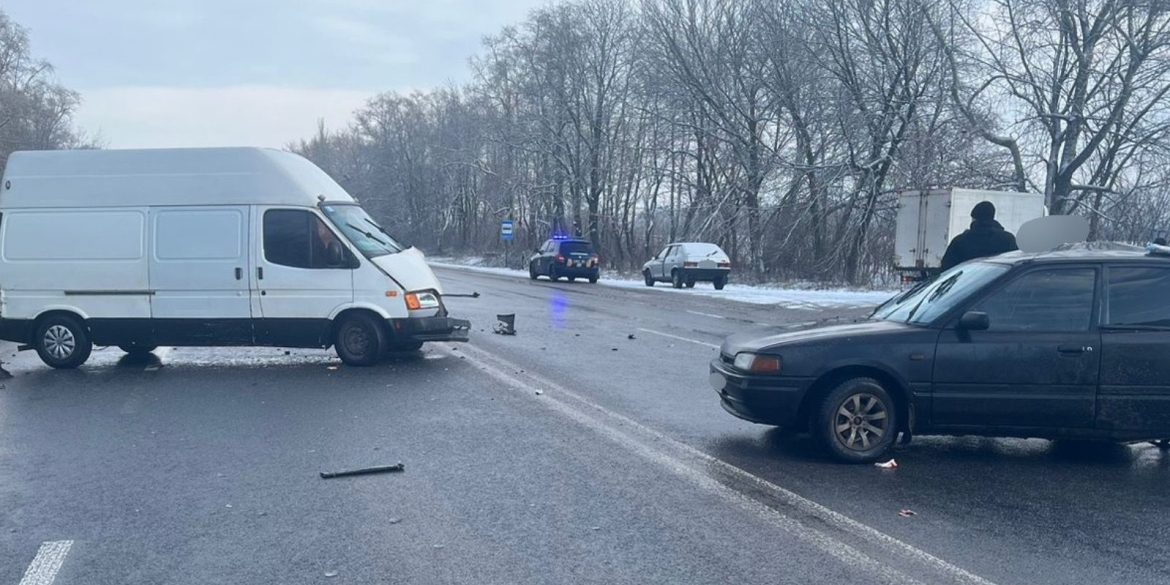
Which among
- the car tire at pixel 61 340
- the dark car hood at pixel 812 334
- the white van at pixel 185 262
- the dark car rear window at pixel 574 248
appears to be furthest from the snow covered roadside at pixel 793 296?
the car tire at pixel 61 340

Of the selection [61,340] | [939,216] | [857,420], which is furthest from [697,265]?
[857,420]

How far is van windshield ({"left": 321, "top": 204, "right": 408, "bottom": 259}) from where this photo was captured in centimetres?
1159

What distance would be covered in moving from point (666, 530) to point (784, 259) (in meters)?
29.2

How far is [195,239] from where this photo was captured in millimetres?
11453

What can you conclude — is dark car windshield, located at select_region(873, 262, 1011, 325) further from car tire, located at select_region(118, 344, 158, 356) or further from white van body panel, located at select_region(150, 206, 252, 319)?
car tire, located at select_region(118, 344, 158, 356)

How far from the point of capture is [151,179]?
38.0 feet

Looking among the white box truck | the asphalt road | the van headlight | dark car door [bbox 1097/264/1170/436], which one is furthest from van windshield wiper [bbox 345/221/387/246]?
the white box truck

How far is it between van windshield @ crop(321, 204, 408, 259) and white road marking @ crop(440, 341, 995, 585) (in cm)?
345

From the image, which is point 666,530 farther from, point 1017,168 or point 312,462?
point 1017,168

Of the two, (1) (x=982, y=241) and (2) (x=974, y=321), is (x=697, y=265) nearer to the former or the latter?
(1) (x=982, y=241)

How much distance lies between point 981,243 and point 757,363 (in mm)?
5348

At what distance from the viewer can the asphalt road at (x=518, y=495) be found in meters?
4.82

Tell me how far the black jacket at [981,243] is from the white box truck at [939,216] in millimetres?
12669

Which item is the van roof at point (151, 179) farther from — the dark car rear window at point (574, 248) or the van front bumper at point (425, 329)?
the dark car rear window at point (574, 248)
